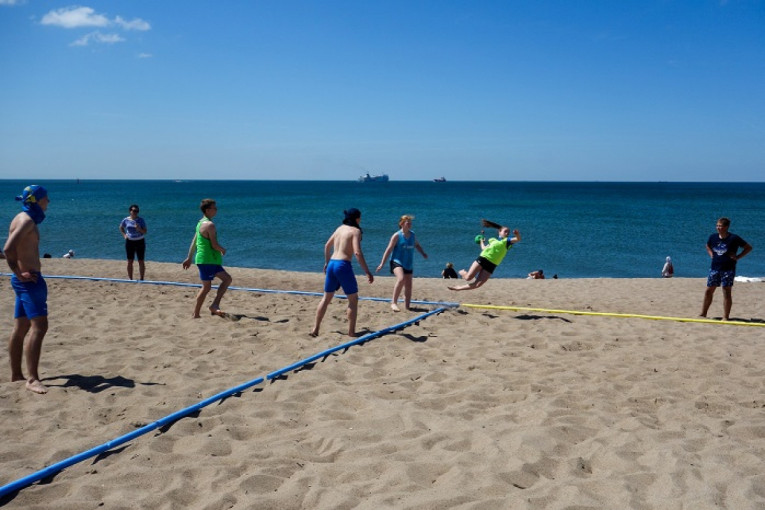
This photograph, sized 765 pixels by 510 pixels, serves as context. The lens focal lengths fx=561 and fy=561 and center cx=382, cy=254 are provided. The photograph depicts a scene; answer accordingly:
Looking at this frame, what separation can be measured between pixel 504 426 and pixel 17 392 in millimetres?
4033

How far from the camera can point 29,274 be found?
4641mm

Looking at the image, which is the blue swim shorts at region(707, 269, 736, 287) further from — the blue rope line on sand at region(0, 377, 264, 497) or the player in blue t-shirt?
the blue rope line on sand at region(0, 377, 264, 497)

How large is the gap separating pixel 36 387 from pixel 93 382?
442mm

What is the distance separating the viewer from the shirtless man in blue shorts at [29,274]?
15.2ft

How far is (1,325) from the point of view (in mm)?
7191

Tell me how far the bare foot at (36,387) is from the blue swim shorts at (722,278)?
8.52 meters

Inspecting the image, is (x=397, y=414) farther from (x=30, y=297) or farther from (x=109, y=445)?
(x=30, y=297)

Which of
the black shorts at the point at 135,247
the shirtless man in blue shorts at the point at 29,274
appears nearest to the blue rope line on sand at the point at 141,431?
the shirtless man in blue shorts at the point at 29,274

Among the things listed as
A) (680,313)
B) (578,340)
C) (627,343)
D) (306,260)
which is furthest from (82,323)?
(306,260)

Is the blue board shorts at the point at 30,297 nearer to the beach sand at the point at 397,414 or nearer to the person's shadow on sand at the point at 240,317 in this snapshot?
the beach sand at the point at 397,414

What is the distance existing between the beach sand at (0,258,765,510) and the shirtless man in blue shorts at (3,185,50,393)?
36cm

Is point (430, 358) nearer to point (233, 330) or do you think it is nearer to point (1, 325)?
point (233, 330)

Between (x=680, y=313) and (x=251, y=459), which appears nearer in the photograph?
(x=251, y=459)

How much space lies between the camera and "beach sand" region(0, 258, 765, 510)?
3213 millimetres
